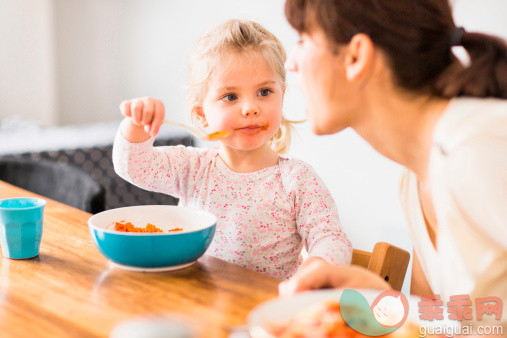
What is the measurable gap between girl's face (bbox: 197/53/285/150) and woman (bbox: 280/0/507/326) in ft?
1.08

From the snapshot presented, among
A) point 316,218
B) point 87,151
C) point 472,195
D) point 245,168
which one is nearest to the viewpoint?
point 472,195

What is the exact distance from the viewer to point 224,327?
74cm

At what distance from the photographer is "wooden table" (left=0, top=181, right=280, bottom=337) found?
761 mm

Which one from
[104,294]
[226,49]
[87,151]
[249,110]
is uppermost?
[226,49]

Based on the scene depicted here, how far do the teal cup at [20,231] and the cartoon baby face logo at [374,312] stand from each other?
0.62 meters

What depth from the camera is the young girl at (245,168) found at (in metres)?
1.22

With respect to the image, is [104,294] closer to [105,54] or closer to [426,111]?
[426,111]

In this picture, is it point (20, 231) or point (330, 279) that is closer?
point (330, 279)

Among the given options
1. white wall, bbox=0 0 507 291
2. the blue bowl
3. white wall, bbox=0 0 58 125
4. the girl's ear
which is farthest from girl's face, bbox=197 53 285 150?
white wall, bbox=0 0 58 125

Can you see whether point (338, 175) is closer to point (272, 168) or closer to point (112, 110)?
point (272, 168)

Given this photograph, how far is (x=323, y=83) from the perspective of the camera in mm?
880

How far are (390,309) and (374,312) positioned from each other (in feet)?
0.08

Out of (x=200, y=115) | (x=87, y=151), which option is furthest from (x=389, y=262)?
(x=87, y=151)

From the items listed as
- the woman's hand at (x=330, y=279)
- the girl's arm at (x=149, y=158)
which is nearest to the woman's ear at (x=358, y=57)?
the woman's hand at (x=330, y=279)
